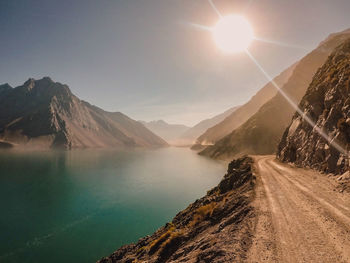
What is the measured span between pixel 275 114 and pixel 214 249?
140987mm

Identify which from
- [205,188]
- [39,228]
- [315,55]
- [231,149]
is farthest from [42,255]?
[315,55]

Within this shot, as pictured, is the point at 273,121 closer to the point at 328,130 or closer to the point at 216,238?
the point at 328,130

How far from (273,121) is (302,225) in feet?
433

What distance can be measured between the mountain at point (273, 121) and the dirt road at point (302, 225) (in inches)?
4187

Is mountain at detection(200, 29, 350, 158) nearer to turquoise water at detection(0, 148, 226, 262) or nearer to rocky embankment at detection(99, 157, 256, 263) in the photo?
turquoise water at detection(0, 148, 226, 262)

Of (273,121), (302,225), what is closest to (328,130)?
(302,225)

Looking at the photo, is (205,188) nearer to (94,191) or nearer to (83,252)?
(94,191)

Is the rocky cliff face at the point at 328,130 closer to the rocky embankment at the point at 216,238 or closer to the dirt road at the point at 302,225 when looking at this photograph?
the dirt road at the point at 302,225

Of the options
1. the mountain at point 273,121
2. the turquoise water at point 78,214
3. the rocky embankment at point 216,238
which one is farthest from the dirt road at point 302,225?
the mountain at point 273,121

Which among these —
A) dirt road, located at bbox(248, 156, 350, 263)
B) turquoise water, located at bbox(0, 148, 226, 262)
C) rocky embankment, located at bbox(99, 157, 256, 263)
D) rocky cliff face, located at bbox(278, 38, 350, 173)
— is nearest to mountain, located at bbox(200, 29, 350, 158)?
turquoise water, located at bbox(0, 148, 226, 262)

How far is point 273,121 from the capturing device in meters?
126

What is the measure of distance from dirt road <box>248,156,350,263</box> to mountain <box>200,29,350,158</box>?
349 feet

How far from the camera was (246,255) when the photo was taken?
8164 millimetres

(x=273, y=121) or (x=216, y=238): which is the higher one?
(x=273, y=121)
